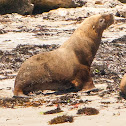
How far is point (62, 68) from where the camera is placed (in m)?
7.04

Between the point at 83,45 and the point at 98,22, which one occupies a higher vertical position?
the point at 98,22

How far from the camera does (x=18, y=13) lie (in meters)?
16.0

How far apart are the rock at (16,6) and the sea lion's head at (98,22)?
846cm

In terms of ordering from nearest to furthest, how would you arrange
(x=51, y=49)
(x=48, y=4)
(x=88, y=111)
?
(x=88, y=111) → (x=51, y=49) → (x=48, y=4)

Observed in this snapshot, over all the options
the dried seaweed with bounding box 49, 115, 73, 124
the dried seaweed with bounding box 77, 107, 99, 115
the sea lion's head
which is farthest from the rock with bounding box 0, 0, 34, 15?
the dried seaweed with bounding box 49, 115, 73, 124

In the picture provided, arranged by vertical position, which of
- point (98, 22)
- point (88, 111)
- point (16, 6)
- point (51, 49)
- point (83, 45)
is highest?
point (98, 22)

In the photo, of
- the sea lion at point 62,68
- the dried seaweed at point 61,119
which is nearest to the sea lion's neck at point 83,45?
the sea lion at point 62,68

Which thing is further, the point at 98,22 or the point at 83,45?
the point at 98,22

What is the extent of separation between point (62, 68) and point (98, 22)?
4.21 feet

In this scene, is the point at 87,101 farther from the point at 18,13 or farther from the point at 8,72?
the point at 18,13

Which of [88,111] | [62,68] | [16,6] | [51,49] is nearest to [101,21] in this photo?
[62,68]

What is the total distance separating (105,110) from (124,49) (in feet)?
17.7

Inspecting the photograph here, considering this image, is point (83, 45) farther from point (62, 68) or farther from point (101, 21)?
point (101, 21)

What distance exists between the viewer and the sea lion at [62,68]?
691 centimetres
